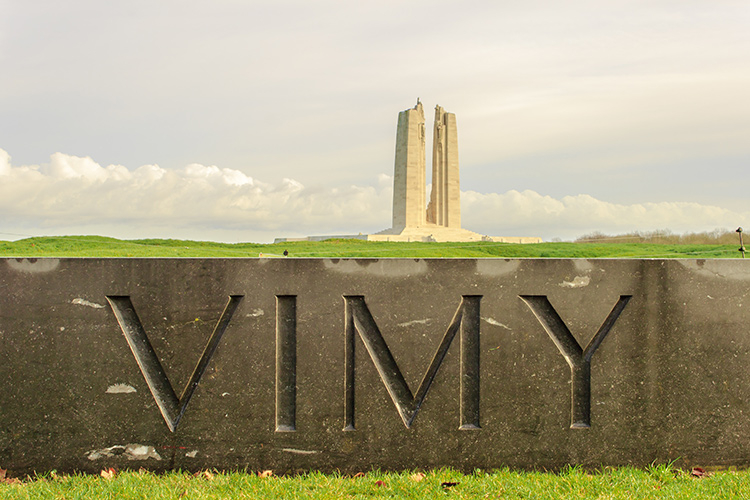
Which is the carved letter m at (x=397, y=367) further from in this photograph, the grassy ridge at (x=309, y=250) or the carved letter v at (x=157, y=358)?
the grassy ridge at (x=309, y=250)

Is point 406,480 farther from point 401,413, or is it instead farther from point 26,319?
point 26,319

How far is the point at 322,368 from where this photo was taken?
12.8 feet

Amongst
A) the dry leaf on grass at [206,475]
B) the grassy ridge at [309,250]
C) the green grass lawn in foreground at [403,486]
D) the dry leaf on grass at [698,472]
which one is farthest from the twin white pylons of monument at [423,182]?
the dry leaf on grass at [206,475]

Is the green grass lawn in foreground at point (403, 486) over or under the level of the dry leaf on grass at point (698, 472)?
over

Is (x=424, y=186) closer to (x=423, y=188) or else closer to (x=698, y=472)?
(x=423, y=188)

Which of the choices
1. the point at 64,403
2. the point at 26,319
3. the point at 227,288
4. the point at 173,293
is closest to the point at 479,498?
the point at 227,288

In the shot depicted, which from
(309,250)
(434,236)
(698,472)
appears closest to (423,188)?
(434,236)

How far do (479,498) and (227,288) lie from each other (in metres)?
2.01

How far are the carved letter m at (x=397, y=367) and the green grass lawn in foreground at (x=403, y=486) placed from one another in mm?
395

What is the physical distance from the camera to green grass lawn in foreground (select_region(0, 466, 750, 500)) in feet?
11.4

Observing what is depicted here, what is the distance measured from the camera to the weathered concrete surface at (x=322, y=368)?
3.89m

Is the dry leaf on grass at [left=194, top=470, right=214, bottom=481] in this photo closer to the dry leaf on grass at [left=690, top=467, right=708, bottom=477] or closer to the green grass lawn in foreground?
the green grass lawn in foreground

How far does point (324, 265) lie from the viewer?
393 cm

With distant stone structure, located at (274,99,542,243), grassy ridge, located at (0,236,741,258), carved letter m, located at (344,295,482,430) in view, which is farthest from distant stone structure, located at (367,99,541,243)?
carved letter m, located at (344,295,482,430)
